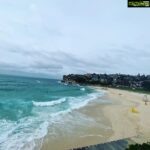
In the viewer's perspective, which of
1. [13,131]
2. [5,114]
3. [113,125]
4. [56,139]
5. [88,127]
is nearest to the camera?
[56,139]

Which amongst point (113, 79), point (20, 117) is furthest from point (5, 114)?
point (113, 79)

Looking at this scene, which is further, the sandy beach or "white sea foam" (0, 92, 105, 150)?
the sandy beach

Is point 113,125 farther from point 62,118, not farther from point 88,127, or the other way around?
point 62,118

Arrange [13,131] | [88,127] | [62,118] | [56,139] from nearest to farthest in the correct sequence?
[56,139] < [13,131] < [88,127] < [62,118]

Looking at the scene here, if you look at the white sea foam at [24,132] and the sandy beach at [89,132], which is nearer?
the white sea foam at [24,132]

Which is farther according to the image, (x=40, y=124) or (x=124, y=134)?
(x=40, y=124)

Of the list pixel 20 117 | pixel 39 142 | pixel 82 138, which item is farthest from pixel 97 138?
pixel 20 117

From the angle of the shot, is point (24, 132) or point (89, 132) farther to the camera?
point (89, 132)

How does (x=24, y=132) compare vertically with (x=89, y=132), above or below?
above

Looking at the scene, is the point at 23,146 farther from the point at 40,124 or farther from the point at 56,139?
the point at 40,124
